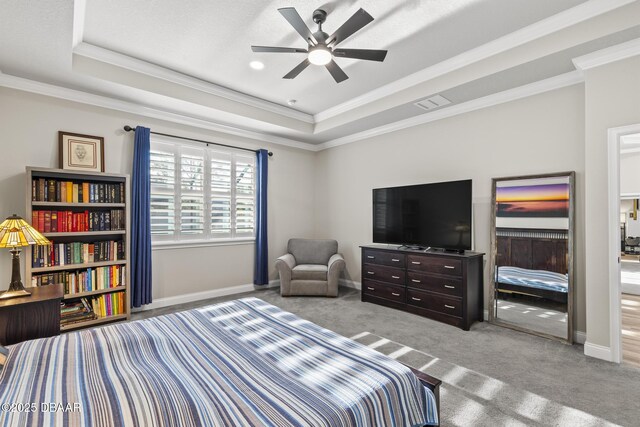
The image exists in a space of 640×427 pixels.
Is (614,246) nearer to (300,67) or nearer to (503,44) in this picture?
(503,44)

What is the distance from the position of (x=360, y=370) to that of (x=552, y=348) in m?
2.66

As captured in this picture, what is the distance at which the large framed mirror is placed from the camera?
10.3 feet

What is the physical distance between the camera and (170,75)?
3.62 m

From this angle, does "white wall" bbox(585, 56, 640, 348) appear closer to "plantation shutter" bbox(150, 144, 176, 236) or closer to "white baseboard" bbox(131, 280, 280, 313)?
"white baseboard" bbox(131, 280, 280, 313)

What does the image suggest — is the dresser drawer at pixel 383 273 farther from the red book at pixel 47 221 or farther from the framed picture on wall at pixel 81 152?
the red book at pixel 47 221

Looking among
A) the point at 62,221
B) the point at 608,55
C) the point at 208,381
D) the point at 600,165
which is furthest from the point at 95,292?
the point at 608,55

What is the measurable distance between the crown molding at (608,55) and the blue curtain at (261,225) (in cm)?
415

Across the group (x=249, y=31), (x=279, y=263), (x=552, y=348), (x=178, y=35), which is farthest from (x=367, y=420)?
(x=279, y=263)

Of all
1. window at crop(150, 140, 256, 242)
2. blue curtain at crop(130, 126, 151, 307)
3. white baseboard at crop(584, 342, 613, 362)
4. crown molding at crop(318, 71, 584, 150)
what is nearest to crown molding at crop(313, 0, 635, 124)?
crown molding at crop(318, 71, 584, 150)

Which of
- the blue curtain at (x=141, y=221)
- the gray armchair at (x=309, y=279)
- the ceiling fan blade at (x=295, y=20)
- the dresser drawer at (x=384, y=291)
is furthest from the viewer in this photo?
the gray armchair at (x=309, y=279)

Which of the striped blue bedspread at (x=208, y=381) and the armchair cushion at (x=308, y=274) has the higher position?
the striped blue bedspread at (x=208, y=381)

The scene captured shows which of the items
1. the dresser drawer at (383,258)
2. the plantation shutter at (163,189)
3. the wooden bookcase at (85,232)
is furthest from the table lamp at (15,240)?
the dresser drawer at (383,258)

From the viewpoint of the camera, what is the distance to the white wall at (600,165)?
262cm

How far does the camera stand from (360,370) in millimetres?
1376
